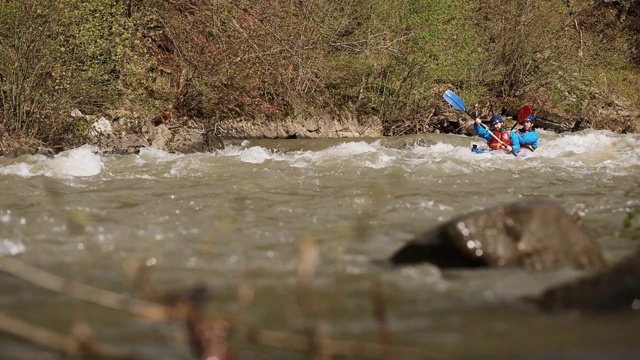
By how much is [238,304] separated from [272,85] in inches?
520

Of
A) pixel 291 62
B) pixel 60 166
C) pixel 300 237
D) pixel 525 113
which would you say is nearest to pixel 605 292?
pixel 300 237

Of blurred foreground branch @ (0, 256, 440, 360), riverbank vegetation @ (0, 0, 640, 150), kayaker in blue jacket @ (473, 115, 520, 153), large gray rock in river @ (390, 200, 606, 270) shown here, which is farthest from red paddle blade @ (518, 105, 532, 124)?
blurred foreground branch @ (0, 256, 440, 360)

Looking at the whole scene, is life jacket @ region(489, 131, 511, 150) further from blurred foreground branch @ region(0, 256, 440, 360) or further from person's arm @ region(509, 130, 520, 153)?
blurred foreground branch @ region(0, 256, 440, 360)

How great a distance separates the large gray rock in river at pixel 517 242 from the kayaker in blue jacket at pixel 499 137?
26.2 feet

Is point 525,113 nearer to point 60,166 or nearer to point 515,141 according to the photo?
point 515,141

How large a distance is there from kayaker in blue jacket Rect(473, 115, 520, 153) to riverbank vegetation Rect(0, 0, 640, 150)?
435 centimetres

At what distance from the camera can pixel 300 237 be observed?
555cm

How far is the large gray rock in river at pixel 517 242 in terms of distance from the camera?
4.38 metres

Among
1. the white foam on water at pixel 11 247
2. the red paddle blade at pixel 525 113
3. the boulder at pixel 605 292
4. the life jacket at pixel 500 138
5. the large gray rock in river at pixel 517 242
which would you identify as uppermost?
the boulder at pixel 605 292

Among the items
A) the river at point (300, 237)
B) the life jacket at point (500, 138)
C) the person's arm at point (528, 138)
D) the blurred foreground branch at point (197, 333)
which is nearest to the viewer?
the blurred foreground branch at point (197, 333)

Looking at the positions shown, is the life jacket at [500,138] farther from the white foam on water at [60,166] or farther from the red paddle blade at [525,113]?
the white foam on water at [60,166]

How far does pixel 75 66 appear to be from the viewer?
39.9 ft

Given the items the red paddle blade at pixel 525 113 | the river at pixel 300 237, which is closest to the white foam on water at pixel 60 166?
the river at pixel 300 237

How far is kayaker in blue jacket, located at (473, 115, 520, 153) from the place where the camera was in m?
12.4
